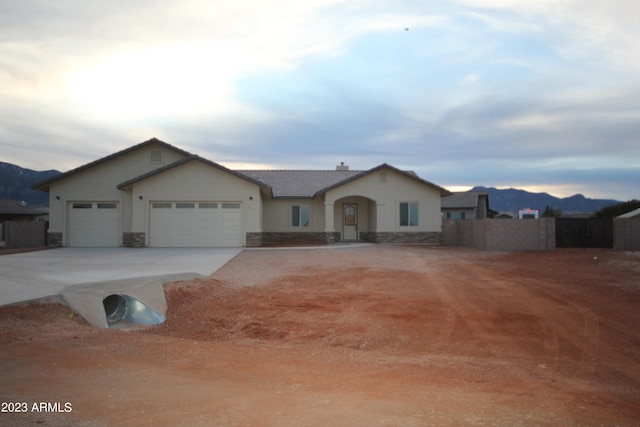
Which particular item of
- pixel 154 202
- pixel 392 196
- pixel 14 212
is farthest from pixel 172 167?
pixel 14 212

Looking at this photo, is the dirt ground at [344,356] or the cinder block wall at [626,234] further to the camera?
the cinder block wall at [626,234]

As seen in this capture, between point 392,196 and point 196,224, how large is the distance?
Result: 11543 millimetres

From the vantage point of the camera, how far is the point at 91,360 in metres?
7.03

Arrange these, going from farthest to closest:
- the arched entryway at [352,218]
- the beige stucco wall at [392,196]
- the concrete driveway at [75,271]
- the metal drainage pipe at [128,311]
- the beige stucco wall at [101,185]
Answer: the arched entryway at [352,218] < the beige stucco wall at [392,196] < the beige stucco wall at [101,185] < the concrete driveway at [75,271] < the metal drainage pipe at [128,311]

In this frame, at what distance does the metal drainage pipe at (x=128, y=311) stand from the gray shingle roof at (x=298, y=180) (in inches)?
836

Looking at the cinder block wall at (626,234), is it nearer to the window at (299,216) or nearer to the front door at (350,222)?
the front door at (350,222)

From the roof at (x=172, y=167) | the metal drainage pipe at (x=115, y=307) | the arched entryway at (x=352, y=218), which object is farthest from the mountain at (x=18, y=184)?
the metal drainage pipe at (x=115, y=307)

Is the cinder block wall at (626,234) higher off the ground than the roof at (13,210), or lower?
lower

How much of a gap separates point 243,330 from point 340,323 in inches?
74.1

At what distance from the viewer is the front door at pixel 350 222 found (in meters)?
33.1

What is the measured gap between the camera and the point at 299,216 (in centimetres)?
3303

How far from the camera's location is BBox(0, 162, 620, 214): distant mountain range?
320 feet

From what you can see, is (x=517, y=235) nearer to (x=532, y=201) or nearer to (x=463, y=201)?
(x=463, y=201)

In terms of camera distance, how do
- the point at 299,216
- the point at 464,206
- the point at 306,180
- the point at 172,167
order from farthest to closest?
the point at 464,206
the point at 306,180
the point at 299,216
the point at 172,167
